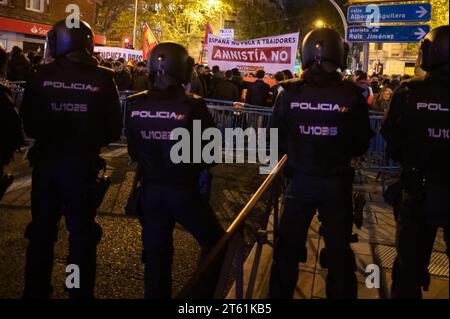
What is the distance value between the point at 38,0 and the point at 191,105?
28761 mm

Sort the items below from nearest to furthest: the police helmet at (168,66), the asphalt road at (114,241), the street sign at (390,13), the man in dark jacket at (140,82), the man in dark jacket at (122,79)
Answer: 1. the police helmet at (168,66)
2. the asphalt road at (114,241)
3. the street sign at (390,13)
4. the man in dark jacket at (122,79)
5. the man in dark jacket at (140,82)

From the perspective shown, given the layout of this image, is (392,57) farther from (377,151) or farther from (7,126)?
(7,126)

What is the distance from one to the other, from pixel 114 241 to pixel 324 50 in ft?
10.3

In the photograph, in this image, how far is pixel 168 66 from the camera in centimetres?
342

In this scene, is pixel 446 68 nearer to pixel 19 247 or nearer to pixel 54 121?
pixel 54 121

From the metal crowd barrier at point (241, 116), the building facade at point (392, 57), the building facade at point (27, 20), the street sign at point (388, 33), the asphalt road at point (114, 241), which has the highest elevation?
the building facade at point (392, 57)

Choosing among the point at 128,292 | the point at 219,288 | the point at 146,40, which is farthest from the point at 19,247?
the point at 146,40

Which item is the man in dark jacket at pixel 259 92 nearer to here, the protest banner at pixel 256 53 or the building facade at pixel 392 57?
the protest banner at pixel 256 53

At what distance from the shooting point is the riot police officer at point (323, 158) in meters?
3.32

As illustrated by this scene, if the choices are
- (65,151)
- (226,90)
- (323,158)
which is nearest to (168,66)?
(65,151)

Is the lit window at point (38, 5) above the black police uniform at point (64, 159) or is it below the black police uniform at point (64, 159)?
above

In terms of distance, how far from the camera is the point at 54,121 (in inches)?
141

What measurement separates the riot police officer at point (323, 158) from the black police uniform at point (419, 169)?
0.96ft

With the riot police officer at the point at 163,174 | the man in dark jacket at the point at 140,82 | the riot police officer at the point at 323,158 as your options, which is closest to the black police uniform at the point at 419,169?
the riot police officer at the point at 323,158
